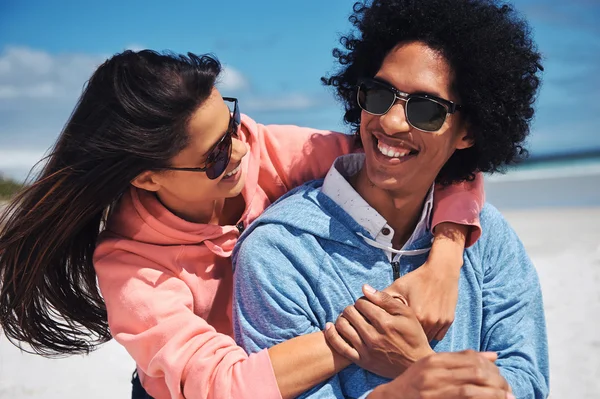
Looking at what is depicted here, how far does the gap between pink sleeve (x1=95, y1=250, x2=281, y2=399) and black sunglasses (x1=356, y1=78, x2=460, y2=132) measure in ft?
3.04

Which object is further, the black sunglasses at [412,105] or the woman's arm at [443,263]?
the black sunglasses at [412,105]

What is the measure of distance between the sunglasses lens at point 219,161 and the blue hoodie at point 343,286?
0.23m

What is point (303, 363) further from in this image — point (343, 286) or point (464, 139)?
point (464, 139)

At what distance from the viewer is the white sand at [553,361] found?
15.4ft

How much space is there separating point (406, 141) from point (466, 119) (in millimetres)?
321

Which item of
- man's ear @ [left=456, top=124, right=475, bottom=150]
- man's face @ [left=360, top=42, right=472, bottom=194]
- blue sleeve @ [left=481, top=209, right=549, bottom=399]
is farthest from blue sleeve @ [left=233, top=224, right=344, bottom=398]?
man's ear @ [left=456, top=124, right=475, bottom=150]

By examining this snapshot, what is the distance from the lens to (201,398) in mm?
2230

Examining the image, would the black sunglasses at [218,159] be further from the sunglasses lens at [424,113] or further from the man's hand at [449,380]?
the man's hand at [449,380]

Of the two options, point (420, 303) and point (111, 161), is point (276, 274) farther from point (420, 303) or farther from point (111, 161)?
point (111, 161)

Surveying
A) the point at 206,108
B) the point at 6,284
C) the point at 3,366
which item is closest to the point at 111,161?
the point at 206,108

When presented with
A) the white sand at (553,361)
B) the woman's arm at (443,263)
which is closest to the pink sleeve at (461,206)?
the woman's arm at (443,263)

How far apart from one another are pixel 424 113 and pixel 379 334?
0.79 meters

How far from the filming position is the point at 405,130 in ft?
8.27

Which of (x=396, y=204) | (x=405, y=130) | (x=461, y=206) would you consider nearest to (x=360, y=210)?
(x=396, y=204)
